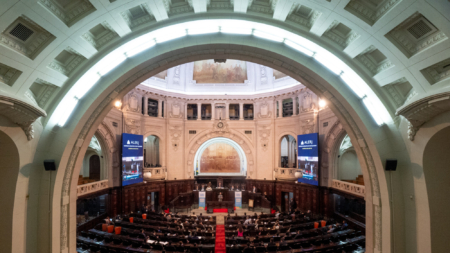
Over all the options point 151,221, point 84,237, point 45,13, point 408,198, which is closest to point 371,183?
point 408,198

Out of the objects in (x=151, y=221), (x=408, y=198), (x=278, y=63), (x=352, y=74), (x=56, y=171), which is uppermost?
(x=278, y=63)

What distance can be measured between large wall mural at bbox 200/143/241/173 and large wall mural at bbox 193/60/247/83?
8.31 meters

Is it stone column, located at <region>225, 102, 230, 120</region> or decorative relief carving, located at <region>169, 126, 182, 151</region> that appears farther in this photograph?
stone column, located at <region>225, 102, 230, 120</region>

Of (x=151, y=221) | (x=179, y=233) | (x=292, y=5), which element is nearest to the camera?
(x=292, y=5)

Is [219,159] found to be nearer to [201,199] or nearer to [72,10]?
[201,199]

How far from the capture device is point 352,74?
9.46 metres

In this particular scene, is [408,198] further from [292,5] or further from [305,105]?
[305,105]

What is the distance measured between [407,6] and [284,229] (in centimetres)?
1455

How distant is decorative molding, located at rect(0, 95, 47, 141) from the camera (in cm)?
677

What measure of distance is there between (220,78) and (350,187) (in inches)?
721

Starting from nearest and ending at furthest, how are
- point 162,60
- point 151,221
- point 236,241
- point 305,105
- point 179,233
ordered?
point 162,60 < point 236,241 < point 179,233 < point 151,221 < point 305,105

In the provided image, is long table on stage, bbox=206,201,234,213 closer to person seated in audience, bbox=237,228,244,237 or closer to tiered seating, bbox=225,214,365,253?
tiered seating, bbox=225,214,365,253

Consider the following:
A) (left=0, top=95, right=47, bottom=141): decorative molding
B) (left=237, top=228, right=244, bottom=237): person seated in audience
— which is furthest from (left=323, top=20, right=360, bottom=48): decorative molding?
(left=237, top=228, right=244, bottom=237): person seated in audience

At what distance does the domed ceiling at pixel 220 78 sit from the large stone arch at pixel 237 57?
16.1 m
